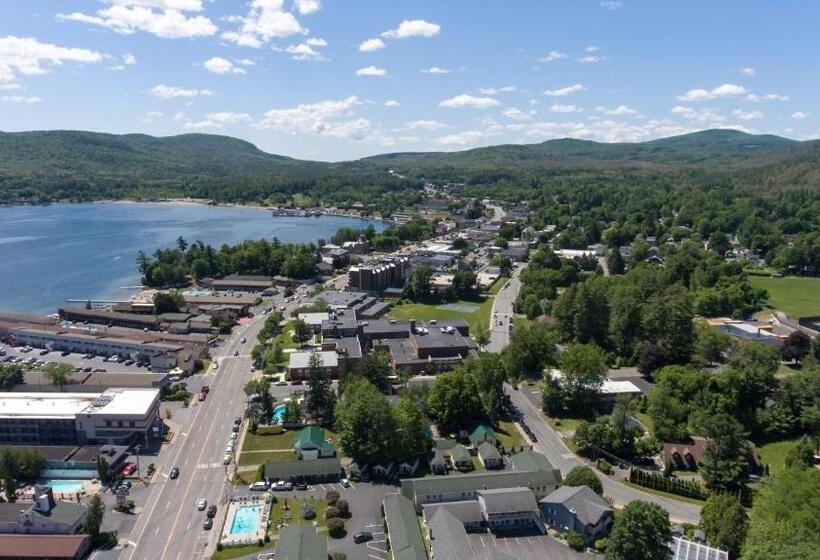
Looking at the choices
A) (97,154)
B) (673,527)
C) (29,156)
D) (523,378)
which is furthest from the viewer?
(97,154)

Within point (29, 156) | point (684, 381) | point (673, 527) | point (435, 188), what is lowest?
point (673, 527)

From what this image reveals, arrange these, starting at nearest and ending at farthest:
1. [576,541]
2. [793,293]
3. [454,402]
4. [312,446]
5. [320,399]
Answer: [576,541] → [312,446] → [454,402] → [320,399] → [793,293]

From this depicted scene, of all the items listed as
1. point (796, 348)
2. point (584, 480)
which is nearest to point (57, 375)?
point (584, 480)

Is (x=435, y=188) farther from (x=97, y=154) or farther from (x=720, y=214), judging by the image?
(x=97, y=154)

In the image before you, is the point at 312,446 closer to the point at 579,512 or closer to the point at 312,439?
the point at 312,439

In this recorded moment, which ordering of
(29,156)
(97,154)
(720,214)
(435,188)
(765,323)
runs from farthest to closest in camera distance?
1. (97,154)
2. (29,156)
3. (435,188)
4. (720,214)
5. (765,323)

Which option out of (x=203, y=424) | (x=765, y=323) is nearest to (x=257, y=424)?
(x=203, y=424)

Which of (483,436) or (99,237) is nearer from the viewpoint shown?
(483,436)
